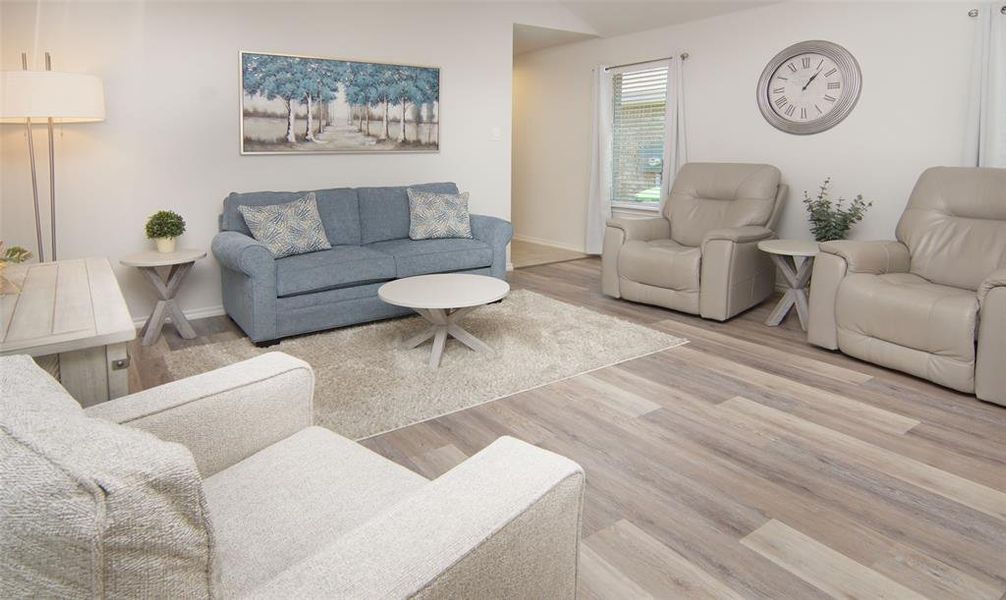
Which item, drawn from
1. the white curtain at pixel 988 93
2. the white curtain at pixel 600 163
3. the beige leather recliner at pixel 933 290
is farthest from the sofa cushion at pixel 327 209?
the white curtain at pixel 988 93

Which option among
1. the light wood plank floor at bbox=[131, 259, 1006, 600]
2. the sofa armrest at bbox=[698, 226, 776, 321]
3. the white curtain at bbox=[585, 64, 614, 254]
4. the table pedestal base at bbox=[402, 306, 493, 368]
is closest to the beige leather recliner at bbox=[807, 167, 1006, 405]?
the light wood plank floor at bbox=[131, 259, 1006, 600]

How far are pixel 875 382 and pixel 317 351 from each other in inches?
119

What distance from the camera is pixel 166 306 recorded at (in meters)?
3.87

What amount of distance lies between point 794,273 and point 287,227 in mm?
3366

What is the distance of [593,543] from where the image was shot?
1.89m

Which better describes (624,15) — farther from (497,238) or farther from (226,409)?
(226,409)

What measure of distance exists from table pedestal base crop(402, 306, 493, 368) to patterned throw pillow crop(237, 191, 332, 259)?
99 centimetres

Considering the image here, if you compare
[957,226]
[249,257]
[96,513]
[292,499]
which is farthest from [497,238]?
[96,513]

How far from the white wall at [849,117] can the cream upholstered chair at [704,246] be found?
0.58 meters

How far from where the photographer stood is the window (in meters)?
6.17

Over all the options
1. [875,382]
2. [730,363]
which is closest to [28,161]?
[730,363]

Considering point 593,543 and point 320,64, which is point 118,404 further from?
point 320,64

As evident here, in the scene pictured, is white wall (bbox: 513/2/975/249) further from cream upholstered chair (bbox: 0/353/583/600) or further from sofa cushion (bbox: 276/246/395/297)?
cream upholstered chair (bbox: 0/353/583/600)

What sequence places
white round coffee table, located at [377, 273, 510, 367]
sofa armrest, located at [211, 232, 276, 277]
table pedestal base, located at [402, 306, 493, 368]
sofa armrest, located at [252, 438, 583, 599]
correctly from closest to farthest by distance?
1. sofa armrest, located at [252, 438, 583, 599]
2. white round coffee table, located at [377, 273, 510, 367]
3. table pedestal base, located at [402, 306, 493, 368]
4. sofa armrest, located at [211, 232, 276, 277]
